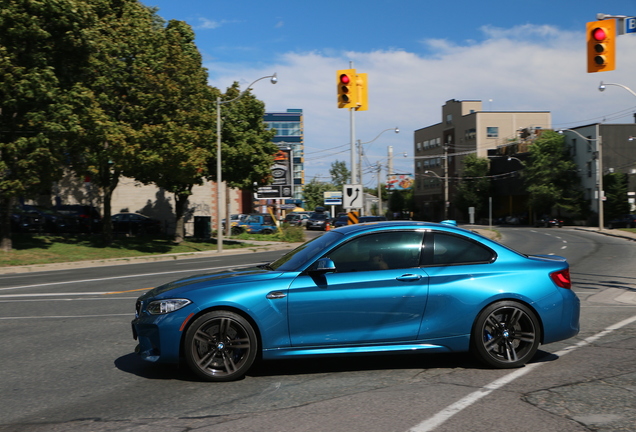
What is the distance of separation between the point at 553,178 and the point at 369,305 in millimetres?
69168

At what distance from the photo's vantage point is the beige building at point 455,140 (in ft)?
310

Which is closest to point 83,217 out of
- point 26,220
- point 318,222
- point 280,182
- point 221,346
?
point 26,220

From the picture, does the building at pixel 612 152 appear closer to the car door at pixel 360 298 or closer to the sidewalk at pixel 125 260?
the sidewalk at pixel 125 260

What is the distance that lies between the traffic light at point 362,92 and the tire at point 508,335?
1400cm

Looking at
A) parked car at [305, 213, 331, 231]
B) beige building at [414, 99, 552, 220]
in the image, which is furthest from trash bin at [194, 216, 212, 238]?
beige building at [414, 99, 552, 220]

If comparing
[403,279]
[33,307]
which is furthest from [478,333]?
[33,307]

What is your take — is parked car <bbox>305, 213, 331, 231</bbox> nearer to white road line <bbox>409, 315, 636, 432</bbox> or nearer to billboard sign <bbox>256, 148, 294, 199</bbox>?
billboard sign <bbox>256, 148, 294, 199</bbox>

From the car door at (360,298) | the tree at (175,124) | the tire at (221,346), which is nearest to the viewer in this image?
the tire at (221,346)

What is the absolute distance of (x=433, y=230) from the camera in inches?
264

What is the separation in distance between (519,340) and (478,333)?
1.59 feet

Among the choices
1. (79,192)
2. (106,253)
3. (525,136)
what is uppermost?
(525,136)

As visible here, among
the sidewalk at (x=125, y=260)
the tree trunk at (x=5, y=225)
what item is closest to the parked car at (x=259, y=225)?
the sidewalk at (x=125, y=260)

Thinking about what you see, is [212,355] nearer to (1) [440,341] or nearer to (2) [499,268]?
(1) [440,341]

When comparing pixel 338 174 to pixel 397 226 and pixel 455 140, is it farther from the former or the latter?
pixel 397 226
